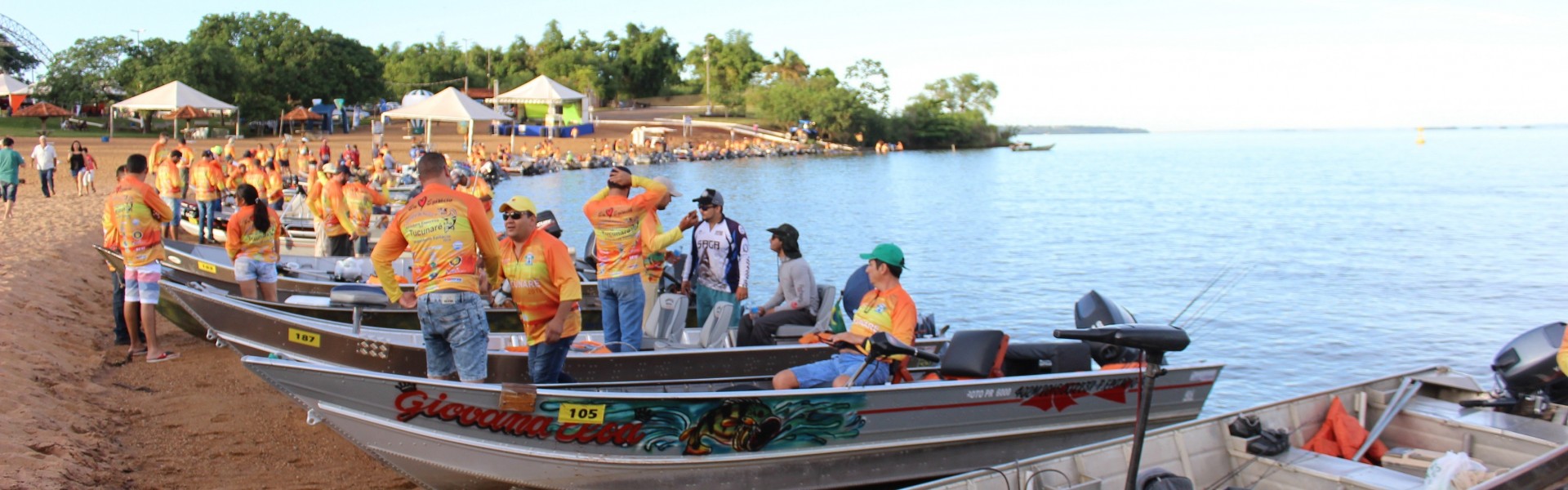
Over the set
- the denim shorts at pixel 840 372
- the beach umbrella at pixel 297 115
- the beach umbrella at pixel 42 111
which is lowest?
the denim shorts at pixel 840 372

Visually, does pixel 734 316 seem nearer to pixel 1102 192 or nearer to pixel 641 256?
pixel 641 256

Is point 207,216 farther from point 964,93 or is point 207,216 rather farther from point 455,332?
point 964,93

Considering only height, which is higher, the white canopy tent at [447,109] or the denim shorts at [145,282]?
the white canopy tent at [447,109]

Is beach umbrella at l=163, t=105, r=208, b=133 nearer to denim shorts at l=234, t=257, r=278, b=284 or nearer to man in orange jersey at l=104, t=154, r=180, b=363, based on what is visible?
denim shorts at l=234, t=257, r=278, b=284

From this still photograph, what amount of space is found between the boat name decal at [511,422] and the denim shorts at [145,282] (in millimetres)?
4261

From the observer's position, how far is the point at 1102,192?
49562mm

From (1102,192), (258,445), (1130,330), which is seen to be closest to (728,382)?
(258,445)

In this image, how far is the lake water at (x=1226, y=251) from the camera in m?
16.3

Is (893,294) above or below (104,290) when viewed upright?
above

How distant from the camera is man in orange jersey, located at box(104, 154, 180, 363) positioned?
9477 mm

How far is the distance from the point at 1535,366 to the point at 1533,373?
5 cm

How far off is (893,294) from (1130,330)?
10.2 feet

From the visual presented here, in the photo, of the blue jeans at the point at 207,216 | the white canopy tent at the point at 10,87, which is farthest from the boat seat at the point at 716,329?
the white canopy tent at the point at 10,87

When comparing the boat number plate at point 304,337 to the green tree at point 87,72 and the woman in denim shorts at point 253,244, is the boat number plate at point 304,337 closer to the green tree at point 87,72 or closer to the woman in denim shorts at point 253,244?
the woman in denim shorts at point 253,244
